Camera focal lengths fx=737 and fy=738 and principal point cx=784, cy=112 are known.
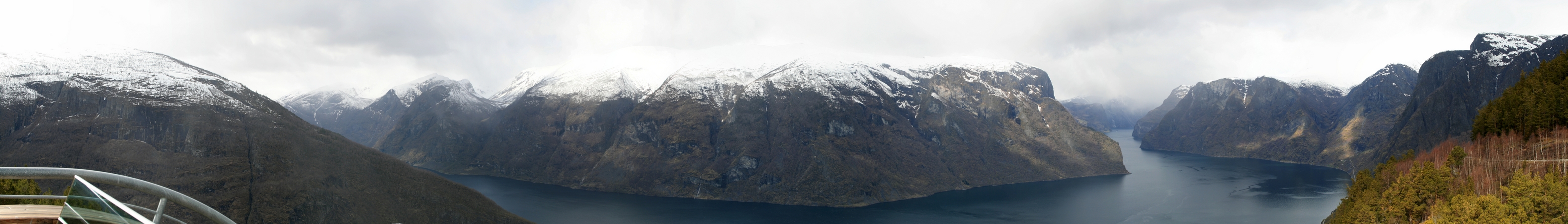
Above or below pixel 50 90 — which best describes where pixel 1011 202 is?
below

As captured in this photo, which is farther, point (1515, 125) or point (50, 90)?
point (50, 90)

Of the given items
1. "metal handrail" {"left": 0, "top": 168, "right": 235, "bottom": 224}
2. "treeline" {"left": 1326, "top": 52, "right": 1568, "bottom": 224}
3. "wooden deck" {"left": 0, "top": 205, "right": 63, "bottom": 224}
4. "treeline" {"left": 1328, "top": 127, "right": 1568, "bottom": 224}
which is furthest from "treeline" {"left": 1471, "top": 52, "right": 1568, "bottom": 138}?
"wooden deck" {"left": 0, "top": 205, "right": 63, "bottom": 224}

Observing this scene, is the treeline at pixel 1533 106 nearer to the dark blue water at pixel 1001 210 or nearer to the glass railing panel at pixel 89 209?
the dark blue water at pixel 1001 210

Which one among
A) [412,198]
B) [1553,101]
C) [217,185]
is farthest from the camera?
[412,198]

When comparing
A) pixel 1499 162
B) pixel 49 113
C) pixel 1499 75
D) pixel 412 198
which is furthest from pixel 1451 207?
pixel 1499 75

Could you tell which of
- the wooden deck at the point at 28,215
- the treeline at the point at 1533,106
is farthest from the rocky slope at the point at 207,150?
the treeline at the point at 1533,106

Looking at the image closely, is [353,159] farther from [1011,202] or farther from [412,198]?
[1011,202]

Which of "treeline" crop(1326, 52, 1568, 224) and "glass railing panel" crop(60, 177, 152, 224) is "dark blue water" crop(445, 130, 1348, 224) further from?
"glass railing panel" crop(60, 177, 152, 224)

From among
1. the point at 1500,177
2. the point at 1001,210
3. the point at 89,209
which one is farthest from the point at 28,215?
the point at 1001,210
